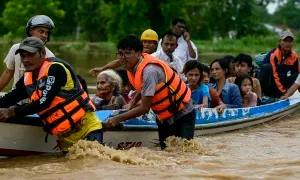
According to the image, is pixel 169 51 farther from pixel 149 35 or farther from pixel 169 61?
pixel 149 35

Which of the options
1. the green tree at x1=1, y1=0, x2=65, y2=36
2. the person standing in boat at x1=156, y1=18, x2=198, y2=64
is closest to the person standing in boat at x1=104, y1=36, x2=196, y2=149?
the person standing in boat at x1=156, y1=18, x2=198, y2=64

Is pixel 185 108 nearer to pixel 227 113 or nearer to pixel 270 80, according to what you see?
pixel 227 113

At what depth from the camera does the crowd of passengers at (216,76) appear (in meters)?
7.33

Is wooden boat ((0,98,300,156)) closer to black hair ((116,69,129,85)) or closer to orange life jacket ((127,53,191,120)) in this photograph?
orange life jacket ((127,53,191,120))

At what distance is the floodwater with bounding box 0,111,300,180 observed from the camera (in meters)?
5.71

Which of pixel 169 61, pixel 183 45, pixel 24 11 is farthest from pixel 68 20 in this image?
pixel 169 61

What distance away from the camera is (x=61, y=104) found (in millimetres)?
5594

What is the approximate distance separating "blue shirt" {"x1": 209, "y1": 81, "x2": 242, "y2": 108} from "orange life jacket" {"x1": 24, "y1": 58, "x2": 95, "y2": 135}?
326 cm

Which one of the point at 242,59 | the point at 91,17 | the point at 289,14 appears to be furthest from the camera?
the point at 289,14

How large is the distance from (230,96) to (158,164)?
9.47ft

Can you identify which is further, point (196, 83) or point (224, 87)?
point (224, 87)

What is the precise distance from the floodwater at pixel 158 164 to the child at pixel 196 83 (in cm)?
91

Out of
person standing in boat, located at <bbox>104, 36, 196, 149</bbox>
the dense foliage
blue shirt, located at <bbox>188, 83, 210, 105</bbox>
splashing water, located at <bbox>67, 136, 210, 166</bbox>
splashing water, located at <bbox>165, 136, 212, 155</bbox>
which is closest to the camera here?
splashing water, located at <bbox>67, 136, 210, 166</bbox>

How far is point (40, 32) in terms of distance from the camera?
20.7 ft
